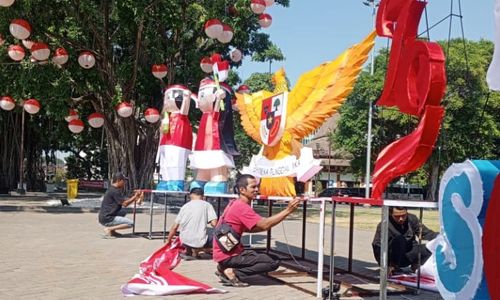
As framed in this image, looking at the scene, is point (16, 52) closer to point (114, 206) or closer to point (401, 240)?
point (114, 206)

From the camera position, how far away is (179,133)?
11.5 meters

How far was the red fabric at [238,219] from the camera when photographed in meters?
6.30

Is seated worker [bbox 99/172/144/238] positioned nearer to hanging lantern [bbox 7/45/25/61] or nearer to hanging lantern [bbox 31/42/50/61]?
hanging lantern [bbox 31/42/50/61]

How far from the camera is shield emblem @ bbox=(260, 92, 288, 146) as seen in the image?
8195 mm

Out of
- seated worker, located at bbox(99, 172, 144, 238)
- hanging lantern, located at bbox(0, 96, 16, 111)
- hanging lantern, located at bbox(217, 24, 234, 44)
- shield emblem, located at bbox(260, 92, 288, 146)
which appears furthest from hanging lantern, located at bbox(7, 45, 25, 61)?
shield emblem, located at bbox(260, 92, 288, 146)

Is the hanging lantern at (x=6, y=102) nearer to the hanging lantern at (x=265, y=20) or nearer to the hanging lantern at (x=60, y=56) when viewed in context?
the hanging lantern at (x=60, y=56)

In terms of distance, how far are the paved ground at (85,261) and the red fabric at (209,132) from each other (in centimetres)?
207

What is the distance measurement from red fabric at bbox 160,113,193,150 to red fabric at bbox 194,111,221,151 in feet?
3.26

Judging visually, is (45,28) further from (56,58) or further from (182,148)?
(182,148)

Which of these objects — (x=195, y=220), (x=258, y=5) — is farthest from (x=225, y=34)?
(x=195, y=220)

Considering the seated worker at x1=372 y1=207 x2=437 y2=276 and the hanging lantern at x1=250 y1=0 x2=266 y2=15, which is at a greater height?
the hanging lantern at x1=250 y1=0 x2=266 y2=15

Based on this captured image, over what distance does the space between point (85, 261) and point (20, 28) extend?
841 centimetres

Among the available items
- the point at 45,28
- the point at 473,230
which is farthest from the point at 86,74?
the point at 473,230

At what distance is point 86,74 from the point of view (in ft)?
60.4
